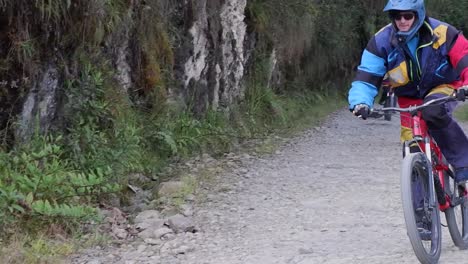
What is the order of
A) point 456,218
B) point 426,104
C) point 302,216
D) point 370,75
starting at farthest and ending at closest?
point 302,216 → point 456,218 → point 370,75 → point 426,104

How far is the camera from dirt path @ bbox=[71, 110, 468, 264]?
5945 mm

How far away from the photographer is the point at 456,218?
564 cm

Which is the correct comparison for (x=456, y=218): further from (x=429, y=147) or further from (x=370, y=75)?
(x=370, y=75)

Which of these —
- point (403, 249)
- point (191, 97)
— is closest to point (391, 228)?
point (403, 249)

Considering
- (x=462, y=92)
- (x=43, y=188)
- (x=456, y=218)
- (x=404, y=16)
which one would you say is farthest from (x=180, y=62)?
(x=462, y=92)

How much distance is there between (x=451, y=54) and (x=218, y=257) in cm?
235

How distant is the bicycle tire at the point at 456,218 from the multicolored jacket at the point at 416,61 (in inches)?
30.2

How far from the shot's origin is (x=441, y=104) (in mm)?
5035

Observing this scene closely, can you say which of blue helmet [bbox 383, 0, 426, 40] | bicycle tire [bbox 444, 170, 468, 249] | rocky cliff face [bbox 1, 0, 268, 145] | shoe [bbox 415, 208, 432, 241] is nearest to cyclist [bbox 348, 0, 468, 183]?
blue helmet [bbox 383, 0, 426, 40]

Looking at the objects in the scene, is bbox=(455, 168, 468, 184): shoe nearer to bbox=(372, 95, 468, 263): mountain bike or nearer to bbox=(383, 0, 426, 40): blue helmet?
bbox=(372, 95, 468, 263): mountain bike

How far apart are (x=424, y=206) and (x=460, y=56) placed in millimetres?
1009

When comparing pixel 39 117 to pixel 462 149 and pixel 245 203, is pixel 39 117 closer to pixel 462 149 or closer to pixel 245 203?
pixel 245 203

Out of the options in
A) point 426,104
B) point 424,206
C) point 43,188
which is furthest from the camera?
point 43,188

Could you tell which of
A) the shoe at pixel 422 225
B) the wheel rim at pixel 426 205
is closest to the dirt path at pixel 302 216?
the wheel rim at pixel 426 205
